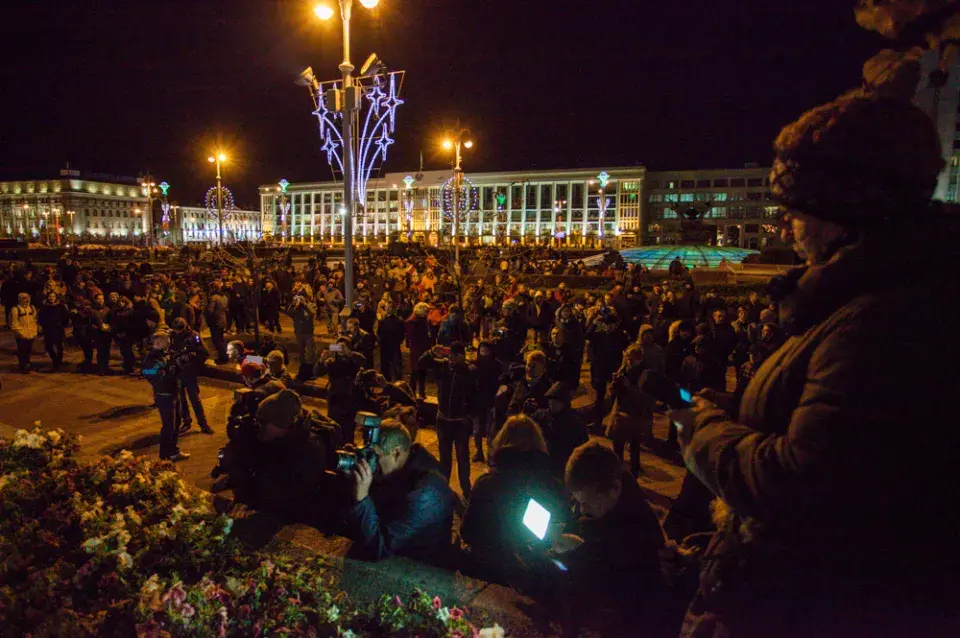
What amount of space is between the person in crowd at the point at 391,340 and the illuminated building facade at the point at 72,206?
118580mm

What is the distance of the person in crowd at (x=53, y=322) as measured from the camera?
12.3 meters

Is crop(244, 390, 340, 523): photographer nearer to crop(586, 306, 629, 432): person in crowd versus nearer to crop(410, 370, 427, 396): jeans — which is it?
crop(410, 370, 427, 396): jeans

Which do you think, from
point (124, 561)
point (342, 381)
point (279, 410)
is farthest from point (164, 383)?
point (124, 561)

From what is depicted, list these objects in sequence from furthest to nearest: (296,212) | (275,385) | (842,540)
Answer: (296,212) < (275,385) < (842,540)

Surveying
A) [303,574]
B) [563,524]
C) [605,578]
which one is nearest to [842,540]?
[605,578]

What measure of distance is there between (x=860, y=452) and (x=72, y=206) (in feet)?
450

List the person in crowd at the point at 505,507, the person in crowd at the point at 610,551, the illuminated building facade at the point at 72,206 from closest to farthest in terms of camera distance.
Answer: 1. the person in crowd at the point at 610,551
2. the person in crowd at the point at 505,507
3. the illuminated building facade at the point at 72,206

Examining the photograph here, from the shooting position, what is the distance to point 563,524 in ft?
10.7

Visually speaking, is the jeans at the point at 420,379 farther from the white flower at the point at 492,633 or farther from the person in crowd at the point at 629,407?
the white flower at the point at 492,633

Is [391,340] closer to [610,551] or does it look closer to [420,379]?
[420,379]

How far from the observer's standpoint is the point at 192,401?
8.31 metres

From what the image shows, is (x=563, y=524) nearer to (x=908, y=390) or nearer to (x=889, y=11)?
(x=908, y=390)

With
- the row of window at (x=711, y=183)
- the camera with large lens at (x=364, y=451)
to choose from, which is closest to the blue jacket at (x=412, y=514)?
the camera with large lens at (x=364, y=451)

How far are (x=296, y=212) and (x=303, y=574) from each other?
131m
